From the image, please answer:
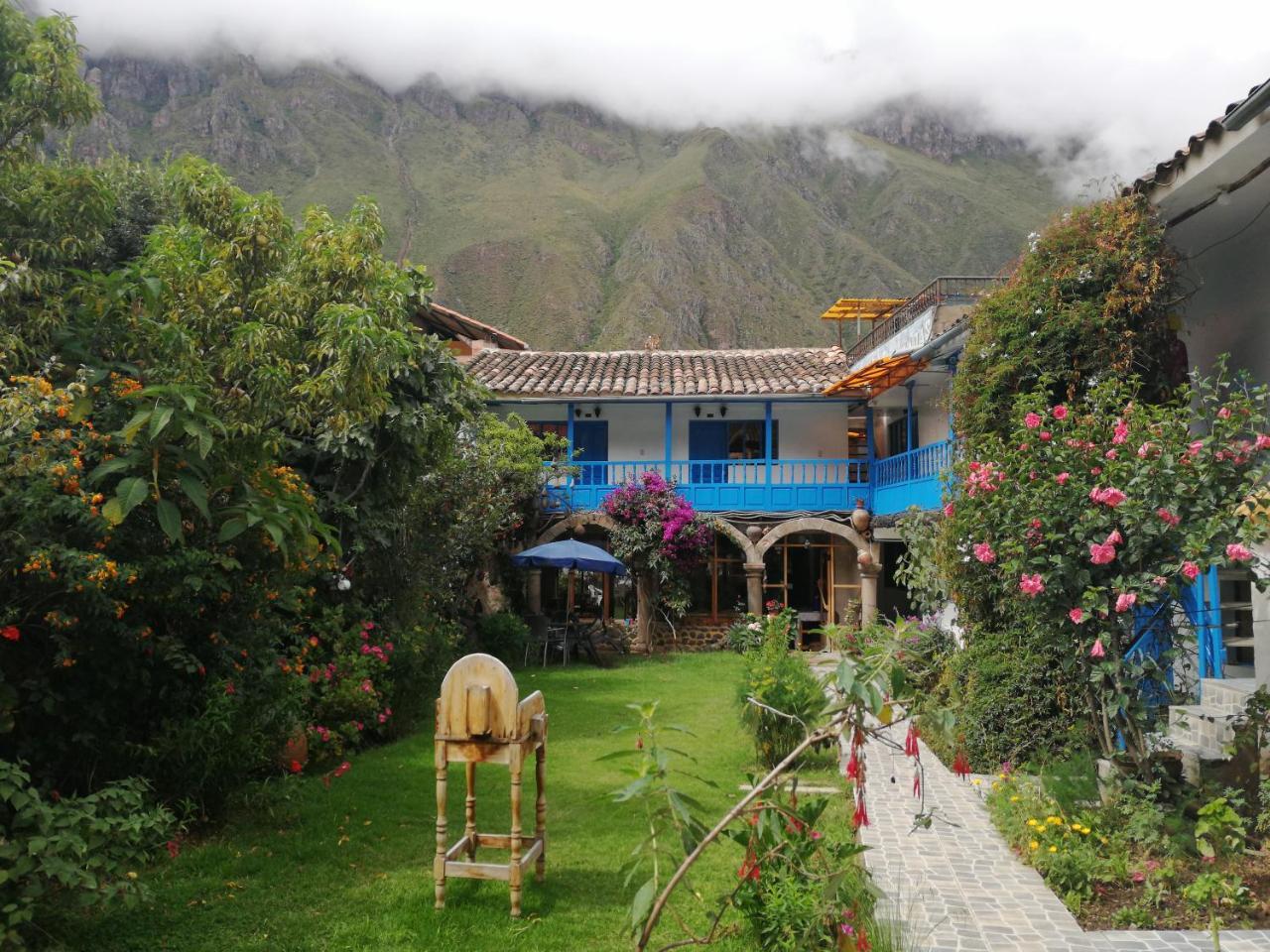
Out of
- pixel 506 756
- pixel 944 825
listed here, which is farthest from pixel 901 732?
pixel 506 756

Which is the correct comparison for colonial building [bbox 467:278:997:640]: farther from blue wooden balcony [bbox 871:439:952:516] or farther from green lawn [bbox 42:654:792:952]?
green lawn [bbox 42:654:792:952]

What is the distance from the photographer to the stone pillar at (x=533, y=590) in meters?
18.6

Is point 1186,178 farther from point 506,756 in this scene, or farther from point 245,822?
point 245,822

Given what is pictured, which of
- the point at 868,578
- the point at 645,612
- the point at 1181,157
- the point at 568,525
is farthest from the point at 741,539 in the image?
the point at 1181,157

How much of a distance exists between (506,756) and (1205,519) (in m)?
3.93

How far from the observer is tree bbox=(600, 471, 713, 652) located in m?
17.3

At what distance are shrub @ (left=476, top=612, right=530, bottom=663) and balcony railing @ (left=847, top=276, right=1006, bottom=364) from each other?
828 cm

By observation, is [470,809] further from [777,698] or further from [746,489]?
[746,489]

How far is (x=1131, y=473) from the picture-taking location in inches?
224

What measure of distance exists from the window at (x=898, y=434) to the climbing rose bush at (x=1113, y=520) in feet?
38.8

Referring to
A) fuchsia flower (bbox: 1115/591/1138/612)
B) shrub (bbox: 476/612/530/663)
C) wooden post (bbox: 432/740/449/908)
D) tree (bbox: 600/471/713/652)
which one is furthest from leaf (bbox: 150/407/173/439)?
tree (bbox: 600/471/713/652)

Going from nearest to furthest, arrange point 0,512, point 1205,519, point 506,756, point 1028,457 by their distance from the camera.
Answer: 1. point 0,512
2. point 506,756
3. point 1205,519
4. point 1028,457

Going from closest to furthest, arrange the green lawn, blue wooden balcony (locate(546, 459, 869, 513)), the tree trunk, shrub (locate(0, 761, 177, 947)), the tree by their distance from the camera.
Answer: shrub (locate(0, 761, 177, 947))
the green lawn
the tree
the tree trunk
blue wooden balcony (locate(546, 459, 869, 513))

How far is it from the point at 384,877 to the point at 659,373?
15899 mm
